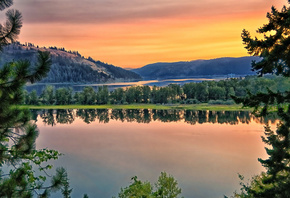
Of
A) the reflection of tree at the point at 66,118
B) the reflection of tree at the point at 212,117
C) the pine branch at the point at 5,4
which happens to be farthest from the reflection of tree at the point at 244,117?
the pine branch at the point at 5,4

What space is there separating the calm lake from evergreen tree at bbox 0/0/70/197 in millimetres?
22695

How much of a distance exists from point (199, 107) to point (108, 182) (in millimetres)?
61367

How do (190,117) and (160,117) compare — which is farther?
(160,117)

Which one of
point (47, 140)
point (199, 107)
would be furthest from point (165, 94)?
point (47, 140)

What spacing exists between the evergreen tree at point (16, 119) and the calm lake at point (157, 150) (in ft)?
74.5

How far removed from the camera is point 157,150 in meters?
42.8

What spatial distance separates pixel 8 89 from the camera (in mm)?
5066

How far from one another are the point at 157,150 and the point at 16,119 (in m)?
38.0

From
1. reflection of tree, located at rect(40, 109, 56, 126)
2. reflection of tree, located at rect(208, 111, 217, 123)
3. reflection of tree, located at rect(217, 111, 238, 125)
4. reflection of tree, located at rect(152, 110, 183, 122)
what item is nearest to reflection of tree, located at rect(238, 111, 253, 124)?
reflection of tree, located at rect(217, 111, 238, 125)

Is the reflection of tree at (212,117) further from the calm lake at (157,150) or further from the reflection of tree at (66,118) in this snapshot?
the reflection of tree at (66,118)

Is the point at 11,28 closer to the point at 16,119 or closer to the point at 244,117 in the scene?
the point at 16,119

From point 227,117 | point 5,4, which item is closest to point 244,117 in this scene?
point 227,117

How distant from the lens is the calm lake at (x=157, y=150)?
30484mm

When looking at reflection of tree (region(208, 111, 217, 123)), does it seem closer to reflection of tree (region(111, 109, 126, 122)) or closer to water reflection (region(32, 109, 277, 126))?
water reflection (region(32, 109, 277, 126))
